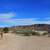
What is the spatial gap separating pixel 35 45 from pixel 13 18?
0.65 metres

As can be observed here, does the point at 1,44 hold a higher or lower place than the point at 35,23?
lower

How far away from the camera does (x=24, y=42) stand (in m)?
2.82

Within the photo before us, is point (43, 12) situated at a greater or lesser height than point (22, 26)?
greater

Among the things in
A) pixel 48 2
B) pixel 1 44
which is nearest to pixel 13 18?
pixel 1 44

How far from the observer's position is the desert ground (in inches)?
Result: 109

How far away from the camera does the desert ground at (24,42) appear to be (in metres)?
2.78

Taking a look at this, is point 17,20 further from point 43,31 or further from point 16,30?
point 43,31

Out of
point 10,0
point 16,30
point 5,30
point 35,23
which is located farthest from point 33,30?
point 10,0

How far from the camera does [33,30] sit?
2.84 m

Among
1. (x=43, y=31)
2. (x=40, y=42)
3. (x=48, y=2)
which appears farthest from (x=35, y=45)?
(x=48, y=2)

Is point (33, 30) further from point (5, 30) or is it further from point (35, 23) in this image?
point (5, 30)

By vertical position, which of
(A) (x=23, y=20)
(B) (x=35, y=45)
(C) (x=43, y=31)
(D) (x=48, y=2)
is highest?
(D) (x=48, y=2)

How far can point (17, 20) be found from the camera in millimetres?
2875

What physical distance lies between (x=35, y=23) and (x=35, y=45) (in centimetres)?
40
